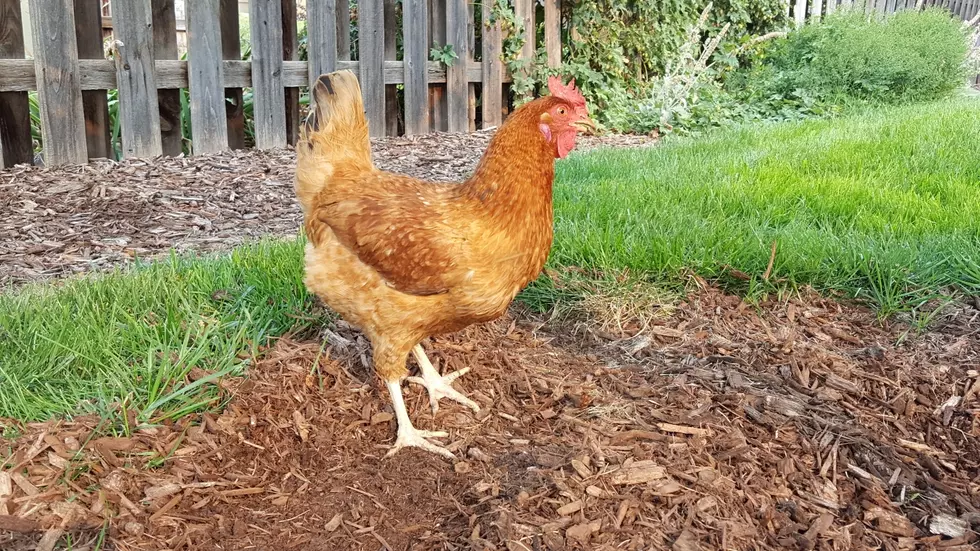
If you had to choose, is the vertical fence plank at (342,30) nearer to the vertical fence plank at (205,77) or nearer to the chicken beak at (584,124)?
the vertical fence plank at (205,77)

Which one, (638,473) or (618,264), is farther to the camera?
(618,264)

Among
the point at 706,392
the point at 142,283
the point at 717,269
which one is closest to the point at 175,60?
the point at 142,283

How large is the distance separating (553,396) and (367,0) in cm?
589

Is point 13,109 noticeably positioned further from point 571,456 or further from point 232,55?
point 571,456

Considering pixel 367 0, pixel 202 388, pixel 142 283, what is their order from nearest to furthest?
pixel 202 388
pixel 142 283
pixel 367 0

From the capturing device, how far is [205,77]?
6555mm

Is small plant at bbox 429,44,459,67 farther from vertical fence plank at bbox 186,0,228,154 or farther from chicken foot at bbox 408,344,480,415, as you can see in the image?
chicken foot at bbox 408,344,480,415

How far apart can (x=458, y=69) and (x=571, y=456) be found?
678cm

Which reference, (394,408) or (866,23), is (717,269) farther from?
(866,23)

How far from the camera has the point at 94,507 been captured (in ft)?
7.32

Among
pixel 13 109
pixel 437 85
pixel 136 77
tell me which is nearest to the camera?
pixel 13 109

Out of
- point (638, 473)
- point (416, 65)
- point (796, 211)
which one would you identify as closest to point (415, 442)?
point (638, 473)

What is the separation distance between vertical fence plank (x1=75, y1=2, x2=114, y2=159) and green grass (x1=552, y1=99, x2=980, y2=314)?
394 centimetres

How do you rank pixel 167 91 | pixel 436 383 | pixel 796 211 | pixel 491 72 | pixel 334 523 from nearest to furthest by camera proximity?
pixel 334 523, pixel 436 383, pixel 796 211, pixel 167 91, pixel 491 72
